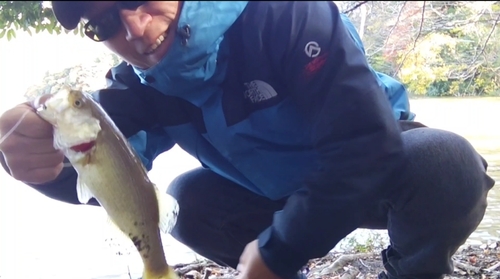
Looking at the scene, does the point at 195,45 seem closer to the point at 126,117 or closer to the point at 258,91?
the point at 258,91

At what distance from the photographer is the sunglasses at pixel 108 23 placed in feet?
2.52

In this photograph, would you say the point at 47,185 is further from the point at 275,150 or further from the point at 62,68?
the point at 275,150

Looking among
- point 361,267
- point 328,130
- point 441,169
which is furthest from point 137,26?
point 361,267

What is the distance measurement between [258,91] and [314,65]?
20 centimetres

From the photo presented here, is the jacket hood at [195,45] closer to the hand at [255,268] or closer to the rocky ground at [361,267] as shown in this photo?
the hand at [255,268]

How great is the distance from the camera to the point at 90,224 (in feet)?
6.09

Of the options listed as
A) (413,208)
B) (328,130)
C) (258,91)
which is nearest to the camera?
(328,130)

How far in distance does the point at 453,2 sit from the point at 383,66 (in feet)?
1.03

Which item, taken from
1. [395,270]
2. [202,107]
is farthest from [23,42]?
[395,270]

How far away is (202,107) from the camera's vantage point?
1240mm

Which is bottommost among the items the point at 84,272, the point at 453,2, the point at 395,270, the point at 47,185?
the point at 84,272

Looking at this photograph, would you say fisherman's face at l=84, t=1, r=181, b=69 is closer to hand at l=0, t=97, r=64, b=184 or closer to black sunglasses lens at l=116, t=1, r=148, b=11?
black sunglasses lens at l=116, t=1, r=148, b=11

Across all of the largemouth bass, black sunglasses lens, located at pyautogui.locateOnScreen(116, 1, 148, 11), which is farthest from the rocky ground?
black sunglasses lens, located at pyautogui.locateOnScreen(116, 1, 148, 11)

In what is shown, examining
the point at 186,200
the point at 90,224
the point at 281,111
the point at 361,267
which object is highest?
the point at 281,111
